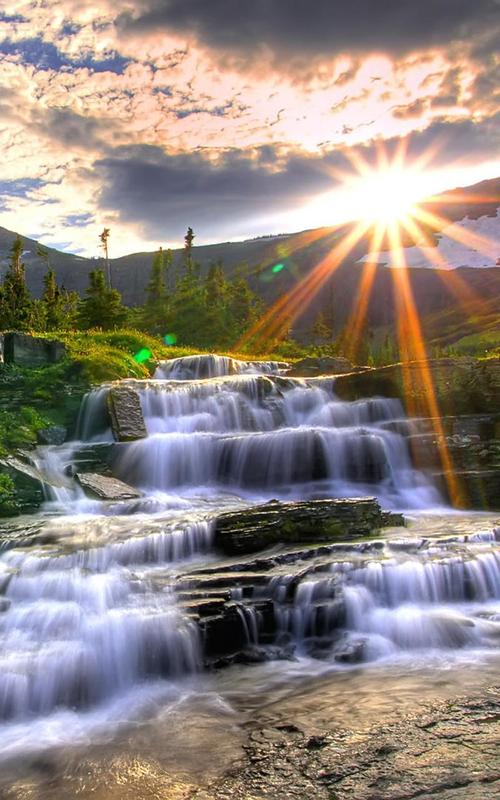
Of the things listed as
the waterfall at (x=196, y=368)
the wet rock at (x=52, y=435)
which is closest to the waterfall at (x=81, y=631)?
the wet rock at (x=52, y=435)

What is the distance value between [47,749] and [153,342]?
29806mm

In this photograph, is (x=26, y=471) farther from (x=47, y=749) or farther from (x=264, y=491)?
(x=47, y=749)

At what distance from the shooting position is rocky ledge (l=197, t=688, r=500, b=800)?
520 centimetres

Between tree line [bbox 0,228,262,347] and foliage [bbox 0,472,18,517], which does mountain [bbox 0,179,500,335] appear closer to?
tree line [bbox 0,228,262,347]

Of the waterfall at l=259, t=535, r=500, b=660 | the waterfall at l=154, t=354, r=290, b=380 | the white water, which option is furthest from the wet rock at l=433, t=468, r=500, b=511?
the waterfall at l=154, t=354, r=290, b=380

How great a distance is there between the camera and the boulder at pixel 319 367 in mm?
30141

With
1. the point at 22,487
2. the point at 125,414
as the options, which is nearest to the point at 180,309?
the point at 125,414

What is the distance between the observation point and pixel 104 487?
51.5ft

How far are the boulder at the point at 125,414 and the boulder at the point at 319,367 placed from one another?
11551 mm

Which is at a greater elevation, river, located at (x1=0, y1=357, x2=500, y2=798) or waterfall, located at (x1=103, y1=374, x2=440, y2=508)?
waterfall, located at (x1=103, y1=374, x2=440, y2=508)

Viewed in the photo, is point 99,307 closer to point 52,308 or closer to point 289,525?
point 52,308

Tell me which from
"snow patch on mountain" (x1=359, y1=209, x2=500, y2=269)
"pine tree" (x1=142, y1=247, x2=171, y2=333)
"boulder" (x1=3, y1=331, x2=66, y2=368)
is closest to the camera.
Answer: "boulder" (x1=3, y1=331, x2=66, y2=368)

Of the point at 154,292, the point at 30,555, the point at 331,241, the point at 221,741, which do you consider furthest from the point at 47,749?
the point at 331,241

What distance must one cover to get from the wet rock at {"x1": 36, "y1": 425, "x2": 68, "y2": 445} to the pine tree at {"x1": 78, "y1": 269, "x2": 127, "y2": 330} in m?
23.5
